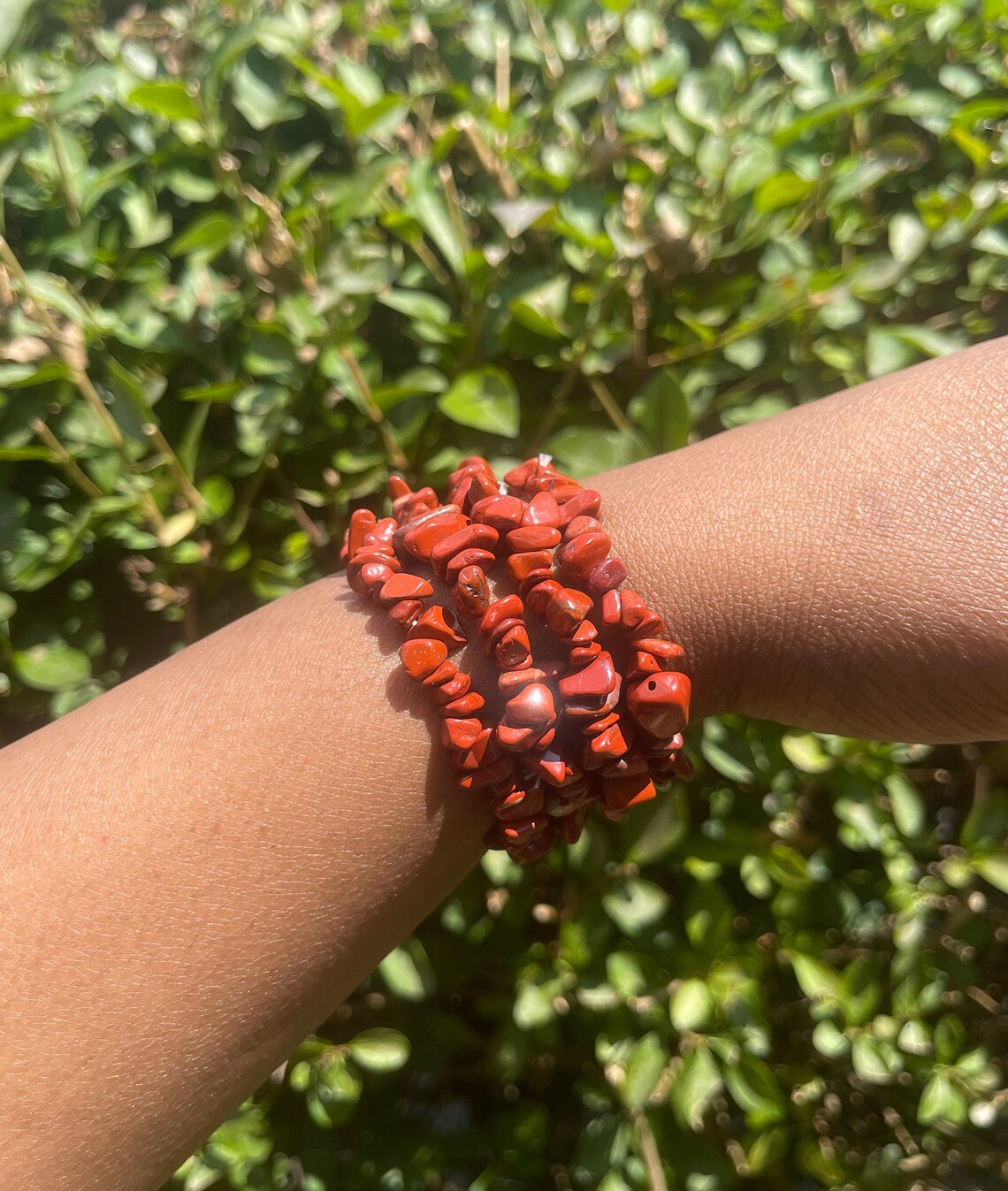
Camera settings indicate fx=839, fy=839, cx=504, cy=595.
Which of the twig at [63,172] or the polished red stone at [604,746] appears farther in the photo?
the twig at [63,172]

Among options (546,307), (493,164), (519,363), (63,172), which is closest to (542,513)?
(546,307)

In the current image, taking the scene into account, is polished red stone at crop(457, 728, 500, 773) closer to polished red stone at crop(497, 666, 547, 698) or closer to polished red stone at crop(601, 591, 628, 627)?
polished red stone at crop(497, 666, 547, 698)

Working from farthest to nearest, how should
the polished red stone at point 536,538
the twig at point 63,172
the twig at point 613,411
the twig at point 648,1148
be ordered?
the twig at point 648,1148
the twig at point 613,411
the twig at point 63,172
the polished red stone at point 536,538

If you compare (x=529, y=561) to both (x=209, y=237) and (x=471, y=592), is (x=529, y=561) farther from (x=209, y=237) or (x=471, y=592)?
(x=209, y=237)

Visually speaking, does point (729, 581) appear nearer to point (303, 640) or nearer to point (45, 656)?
point (303, 640)

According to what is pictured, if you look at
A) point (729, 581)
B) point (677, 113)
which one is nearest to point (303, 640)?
point (729, 581)

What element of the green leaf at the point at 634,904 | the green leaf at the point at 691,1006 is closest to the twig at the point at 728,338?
the green leaf at the point at 634,904

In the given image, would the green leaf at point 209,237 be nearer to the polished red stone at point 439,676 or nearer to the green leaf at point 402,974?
the polished red stone at point 439,676
